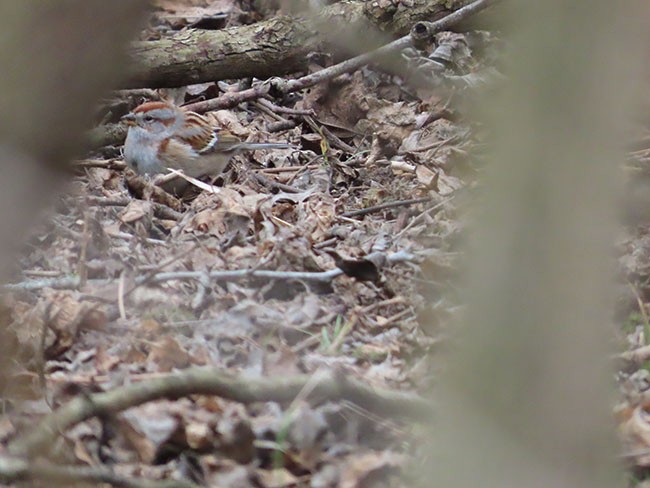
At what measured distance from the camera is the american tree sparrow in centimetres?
700

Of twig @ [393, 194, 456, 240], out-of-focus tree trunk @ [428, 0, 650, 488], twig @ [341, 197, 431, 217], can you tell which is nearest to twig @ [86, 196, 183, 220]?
twig @ [341, 197, 431, 217]

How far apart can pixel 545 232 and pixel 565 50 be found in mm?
352

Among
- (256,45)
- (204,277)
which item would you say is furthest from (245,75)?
(204,277)

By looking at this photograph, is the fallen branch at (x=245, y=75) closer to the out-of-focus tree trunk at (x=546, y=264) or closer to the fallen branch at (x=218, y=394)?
the fallen branch at (x=218, y=394)

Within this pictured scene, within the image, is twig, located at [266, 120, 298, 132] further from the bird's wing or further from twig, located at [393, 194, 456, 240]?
twig, located at [393, 194, 456, 240]

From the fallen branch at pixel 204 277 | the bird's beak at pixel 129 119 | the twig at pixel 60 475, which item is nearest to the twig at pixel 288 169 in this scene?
the bird's beak at pixel 129 119

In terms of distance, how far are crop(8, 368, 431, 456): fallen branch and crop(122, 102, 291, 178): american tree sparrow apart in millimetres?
3888

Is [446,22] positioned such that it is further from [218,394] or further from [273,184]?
[218,394]

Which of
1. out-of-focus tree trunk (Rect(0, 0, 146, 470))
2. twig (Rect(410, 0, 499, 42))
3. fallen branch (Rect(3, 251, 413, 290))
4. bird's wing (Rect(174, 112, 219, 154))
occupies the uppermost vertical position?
out-of-focus tree trunk (Rect(0, 0, 146, 470))

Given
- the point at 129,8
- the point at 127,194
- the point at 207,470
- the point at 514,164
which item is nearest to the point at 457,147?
the point at 127,194

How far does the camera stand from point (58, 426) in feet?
9.78

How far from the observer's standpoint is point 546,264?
2.03 meters

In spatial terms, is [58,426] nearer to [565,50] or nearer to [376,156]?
[565,50]

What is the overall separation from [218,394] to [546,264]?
4.57 ft
